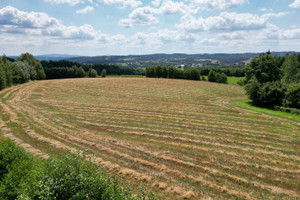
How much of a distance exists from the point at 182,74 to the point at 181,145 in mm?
78296

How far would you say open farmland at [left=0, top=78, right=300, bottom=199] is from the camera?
11.5 meters

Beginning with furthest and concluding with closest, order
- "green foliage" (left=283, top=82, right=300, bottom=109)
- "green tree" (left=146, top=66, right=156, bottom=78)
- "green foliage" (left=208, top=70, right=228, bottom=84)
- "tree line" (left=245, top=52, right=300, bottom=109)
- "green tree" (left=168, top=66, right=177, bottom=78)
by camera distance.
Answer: "green tree" (left=146, top=66, right=156, bottom=78) < "green tree" (left=168, top=66, right=177, bottom=78) < "green foliage" (left=208, top=70, right=228, bottom=84) < "tree line" (left=245, top=52, right=300, bottom=109) < "green foliage" (left=283, top=82, right=300, bottom=109)

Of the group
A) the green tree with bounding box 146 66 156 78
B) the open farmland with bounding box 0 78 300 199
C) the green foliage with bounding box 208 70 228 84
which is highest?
the green tree with bounding box 146 66 156 78

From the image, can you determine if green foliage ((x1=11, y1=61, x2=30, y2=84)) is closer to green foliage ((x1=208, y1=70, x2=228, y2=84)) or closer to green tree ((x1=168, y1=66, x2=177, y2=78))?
green tree ((x1=168, y1=66, x2=177, y2=78))

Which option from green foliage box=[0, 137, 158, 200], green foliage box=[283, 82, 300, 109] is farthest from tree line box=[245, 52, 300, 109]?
green foliage box=[0, 137, 158, 200]

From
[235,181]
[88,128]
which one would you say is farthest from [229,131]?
[88,128]

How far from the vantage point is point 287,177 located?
12.6 m

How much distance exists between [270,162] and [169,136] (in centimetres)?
893

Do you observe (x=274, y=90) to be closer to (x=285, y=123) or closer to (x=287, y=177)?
(x=285, y=123)

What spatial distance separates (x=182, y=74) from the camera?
92.6 m

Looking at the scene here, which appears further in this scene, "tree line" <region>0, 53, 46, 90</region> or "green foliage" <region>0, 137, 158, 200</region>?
"tree line" <region>0, 53, 46, 90</region>

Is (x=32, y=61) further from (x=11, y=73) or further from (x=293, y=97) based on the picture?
(x=293, y=97)

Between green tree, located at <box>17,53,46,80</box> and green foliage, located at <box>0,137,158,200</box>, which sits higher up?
green tree, located at <box>17,53,46,80</box>

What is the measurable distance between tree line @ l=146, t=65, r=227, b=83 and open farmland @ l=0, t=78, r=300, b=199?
2502 inches
